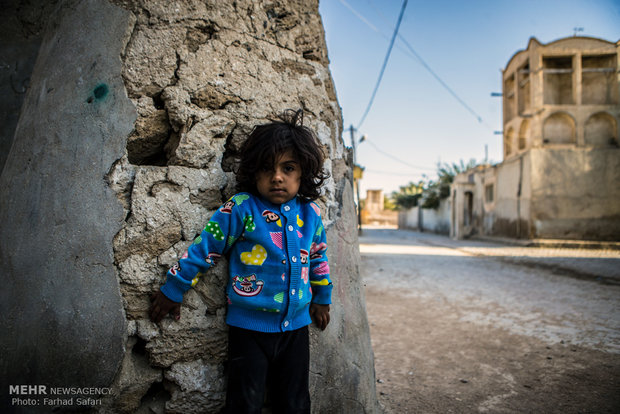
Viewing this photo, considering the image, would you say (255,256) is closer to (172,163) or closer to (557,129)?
(172,163)

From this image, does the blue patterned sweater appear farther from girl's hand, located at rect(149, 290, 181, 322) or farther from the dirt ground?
the dirt ground

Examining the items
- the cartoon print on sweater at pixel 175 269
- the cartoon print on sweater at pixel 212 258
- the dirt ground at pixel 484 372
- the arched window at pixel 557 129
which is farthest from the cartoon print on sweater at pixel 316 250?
the arched window at pixel 557 129

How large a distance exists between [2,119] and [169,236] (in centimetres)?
134

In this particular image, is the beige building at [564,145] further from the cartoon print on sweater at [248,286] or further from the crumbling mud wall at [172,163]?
the cartoon print on sweater at [248,286]

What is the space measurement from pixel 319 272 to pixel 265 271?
10.0 inches

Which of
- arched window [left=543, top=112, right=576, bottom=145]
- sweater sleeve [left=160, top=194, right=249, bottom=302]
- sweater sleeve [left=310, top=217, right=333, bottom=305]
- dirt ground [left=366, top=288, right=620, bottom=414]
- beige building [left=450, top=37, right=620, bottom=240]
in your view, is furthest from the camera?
arched window [left=543, top=112, right=576, bottom=145]

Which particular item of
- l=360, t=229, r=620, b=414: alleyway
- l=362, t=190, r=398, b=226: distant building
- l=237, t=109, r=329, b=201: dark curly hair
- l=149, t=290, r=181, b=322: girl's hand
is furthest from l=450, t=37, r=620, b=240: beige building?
l=362, t=190, r=398, b=226: distant building

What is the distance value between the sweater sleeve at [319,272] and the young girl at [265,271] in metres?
0.05

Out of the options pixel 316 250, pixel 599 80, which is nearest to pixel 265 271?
pixel 316 250

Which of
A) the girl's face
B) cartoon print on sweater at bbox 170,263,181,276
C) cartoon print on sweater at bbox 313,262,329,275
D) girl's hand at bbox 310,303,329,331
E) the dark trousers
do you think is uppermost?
the girl's face

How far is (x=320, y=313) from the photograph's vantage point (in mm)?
1498

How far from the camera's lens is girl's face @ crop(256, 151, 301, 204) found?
134cm

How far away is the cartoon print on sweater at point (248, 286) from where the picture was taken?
1.30 metres

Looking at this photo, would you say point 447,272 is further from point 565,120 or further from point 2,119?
point 565,120
